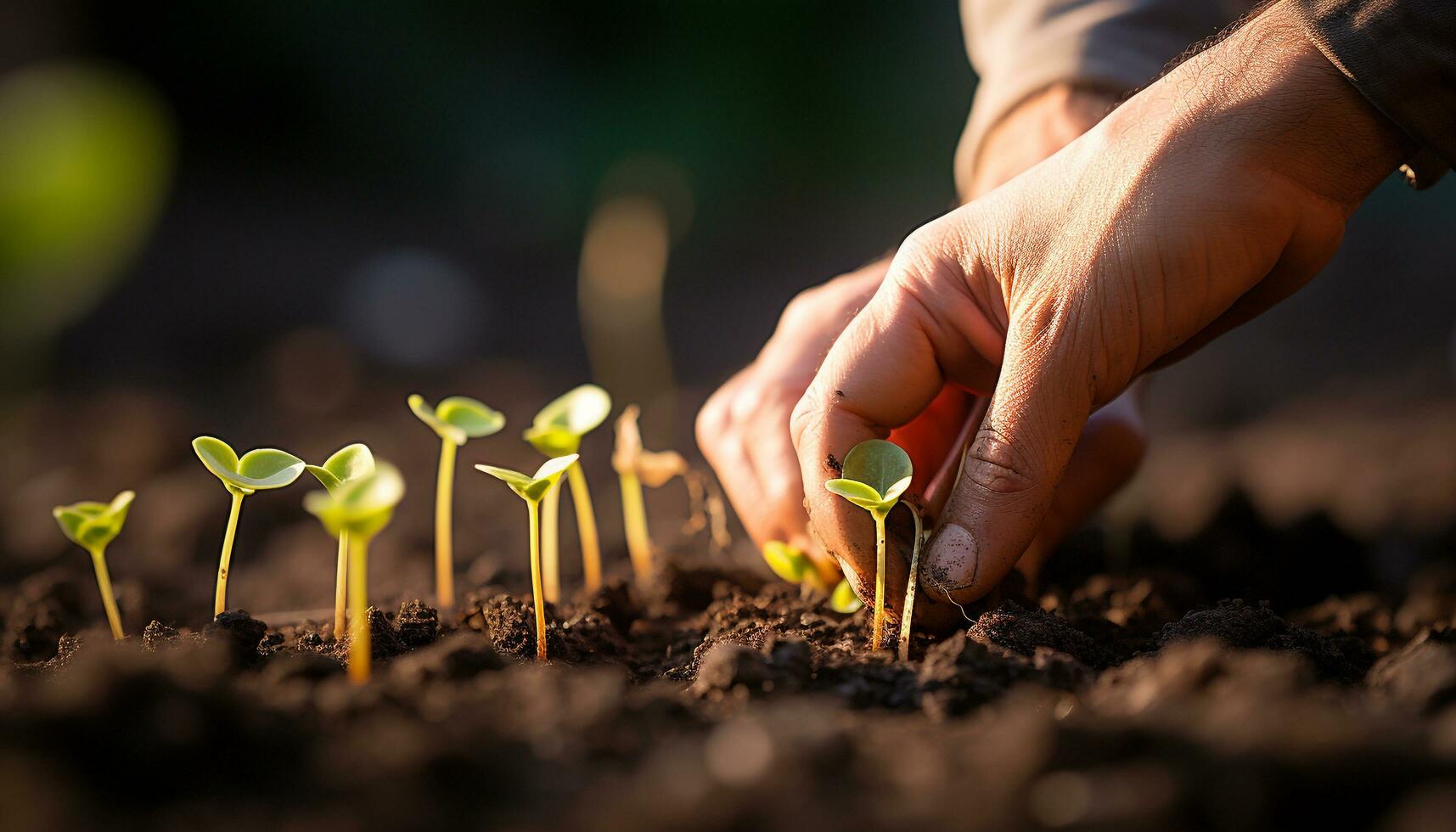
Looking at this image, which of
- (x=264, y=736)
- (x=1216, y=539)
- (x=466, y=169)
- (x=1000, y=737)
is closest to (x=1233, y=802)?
(x=1000, y=737)

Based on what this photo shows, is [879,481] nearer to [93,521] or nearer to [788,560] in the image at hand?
[788,560]

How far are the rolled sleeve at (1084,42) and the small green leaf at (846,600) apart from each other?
1153 mm

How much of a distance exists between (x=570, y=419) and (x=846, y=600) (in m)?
0.52

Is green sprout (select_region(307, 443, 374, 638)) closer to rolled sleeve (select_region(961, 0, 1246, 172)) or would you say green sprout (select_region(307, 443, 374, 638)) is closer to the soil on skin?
the soil on skin

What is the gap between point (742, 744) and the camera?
68 cm

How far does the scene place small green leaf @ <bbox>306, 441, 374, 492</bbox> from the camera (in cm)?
118

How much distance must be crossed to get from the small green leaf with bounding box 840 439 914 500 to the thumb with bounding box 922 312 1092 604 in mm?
121

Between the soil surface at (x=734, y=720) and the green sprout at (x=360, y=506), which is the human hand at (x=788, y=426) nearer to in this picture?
the soil surface at (x=734, y=720)

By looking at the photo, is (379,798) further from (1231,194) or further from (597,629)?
(1231,194)

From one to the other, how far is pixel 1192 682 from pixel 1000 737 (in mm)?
257

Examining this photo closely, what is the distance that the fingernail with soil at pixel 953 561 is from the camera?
4.07 feet

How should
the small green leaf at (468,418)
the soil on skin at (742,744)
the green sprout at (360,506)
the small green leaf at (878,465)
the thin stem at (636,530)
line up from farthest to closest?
1. the thin stem at (636,530)
2. the small green leaf at (468,418)
3. the small green leaf at (878,465)
4. the green sprout at (360,506)
5. the soil on skin at (742,744)

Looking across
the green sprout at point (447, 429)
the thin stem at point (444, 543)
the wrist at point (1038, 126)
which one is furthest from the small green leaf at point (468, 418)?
the wrist at point (1038, 126)

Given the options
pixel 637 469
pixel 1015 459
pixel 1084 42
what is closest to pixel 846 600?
pixel 1015 459
